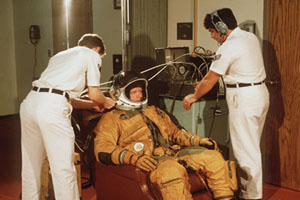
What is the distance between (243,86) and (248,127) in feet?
1.00

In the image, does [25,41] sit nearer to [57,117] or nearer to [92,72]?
[92,72]

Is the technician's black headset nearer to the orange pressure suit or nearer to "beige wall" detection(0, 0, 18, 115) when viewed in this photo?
the orange pressure suit

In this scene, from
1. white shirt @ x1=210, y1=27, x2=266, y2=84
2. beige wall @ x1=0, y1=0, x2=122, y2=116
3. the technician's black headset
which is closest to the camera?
white shirt @ x1=210, y1=27, x2=266, y2=84

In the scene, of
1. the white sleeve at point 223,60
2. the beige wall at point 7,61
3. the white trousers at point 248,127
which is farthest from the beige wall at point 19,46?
the white trousers at point 248,127

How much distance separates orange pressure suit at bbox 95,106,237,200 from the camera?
247 centimetres

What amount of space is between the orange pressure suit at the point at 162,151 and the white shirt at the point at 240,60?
547 mm

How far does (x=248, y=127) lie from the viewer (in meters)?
2.95

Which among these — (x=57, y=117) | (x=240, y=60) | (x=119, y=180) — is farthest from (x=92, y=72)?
(x=240, y=60)

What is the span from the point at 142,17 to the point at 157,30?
0.89ft

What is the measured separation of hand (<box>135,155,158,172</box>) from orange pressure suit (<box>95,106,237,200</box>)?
0.09 ft

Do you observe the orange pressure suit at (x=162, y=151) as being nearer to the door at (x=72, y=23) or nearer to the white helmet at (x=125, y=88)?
the white helmet at (x=125, y=88)

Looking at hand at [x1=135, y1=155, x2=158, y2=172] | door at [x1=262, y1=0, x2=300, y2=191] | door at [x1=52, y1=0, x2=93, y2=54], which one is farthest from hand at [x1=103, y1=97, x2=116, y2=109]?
door at [x1=52, y1=0, x2=93, y2=54]

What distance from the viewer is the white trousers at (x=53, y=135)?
8.08 feet

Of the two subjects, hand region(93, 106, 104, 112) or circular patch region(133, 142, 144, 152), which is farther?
hand region(93, 106, 104, 112)
